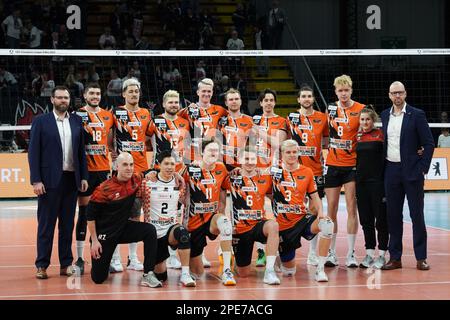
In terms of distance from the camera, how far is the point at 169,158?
809cm

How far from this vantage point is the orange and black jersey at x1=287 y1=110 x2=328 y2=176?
30.5 feet

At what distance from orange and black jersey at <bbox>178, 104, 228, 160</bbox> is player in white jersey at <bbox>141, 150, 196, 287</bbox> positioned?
123 centimetres

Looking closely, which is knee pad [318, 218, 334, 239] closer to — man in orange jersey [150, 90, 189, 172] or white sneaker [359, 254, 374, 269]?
white sneaker [359, 254, 374, 269]

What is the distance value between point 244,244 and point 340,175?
5.35ft

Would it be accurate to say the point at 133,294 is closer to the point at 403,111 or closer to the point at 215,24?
the point at 403,111

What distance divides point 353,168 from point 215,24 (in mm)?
16515

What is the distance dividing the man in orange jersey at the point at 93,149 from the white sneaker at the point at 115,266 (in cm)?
33

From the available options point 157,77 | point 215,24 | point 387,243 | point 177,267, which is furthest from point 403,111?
point 215,24

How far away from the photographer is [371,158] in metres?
8.91

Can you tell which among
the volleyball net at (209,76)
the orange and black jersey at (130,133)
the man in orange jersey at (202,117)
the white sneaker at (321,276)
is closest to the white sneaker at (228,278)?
the white sneaker at (321,276)

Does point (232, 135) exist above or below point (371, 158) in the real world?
above

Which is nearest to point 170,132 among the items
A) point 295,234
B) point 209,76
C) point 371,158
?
point 295,234

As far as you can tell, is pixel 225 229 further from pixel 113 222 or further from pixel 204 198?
pixel 113 222

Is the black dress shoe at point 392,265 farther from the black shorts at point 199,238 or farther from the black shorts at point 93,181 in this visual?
the black shorts at point 93,181
